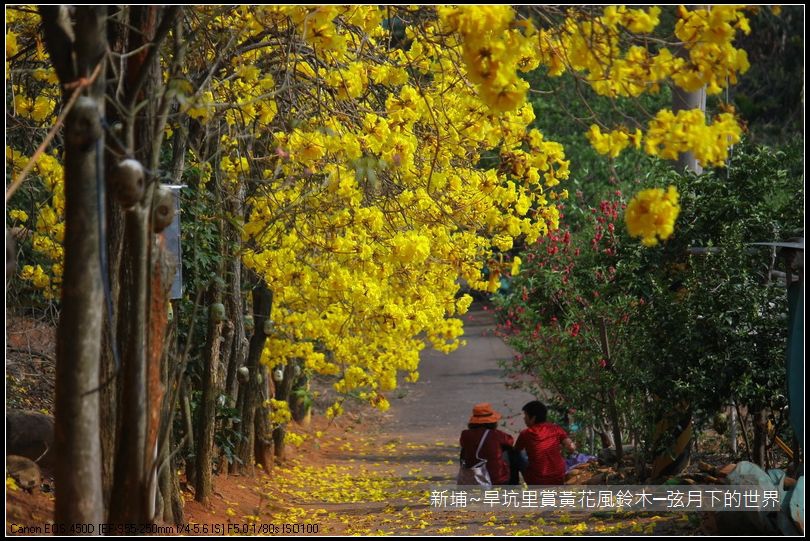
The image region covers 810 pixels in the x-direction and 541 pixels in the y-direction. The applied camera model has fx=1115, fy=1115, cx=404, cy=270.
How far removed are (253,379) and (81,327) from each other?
788cm

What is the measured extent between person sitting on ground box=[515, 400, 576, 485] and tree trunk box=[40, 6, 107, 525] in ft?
16.8

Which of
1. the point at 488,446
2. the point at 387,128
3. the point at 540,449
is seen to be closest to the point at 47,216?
the point at 387,128

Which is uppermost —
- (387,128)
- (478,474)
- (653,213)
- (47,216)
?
(387,128)

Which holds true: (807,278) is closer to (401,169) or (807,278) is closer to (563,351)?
(401,169)

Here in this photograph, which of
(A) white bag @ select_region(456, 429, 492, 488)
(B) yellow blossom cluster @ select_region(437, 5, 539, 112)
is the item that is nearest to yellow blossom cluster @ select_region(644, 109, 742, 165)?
(B) yellow blossom cluster @ select_region(437, 5, 539, 112)

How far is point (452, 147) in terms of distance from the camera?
9.05 metres

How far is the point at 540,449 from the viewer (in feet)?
31.4

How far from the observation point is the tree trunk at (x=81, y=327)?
5.04 meters

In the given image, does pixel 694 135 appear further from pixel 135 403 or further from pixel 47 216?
pixel 47 216

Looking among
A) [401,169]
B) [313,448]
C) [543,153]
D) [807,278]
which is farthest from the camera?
[313,448]

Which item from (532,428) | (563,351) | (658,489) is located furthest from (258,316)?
(658,489)

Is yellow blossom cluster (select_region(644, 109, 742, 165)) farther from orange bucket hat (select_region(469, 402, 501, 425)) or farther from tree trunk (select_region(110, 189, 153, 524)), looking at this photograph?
orange bucket hat (select_region(469, 402, 501, 425))

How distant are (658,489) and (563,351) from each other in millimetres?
2904

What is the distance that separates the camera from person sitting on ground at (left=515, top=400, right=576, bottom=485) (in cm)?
958
